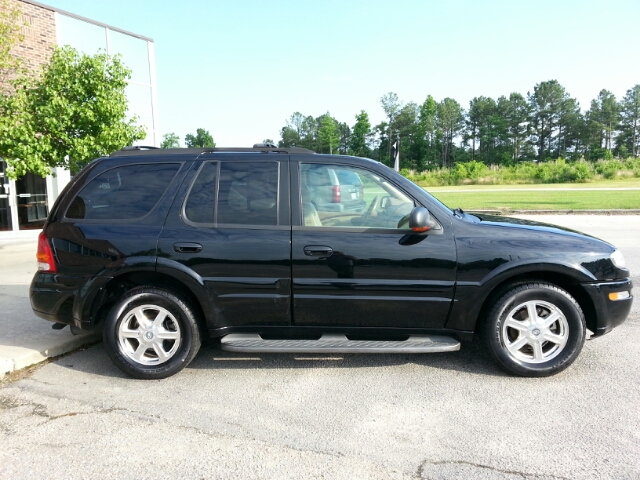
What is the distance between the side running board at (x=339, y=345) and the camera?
3656 mm

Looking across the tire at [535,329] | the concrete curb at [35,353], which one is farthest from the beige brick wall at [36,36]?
the tire at [535,329]

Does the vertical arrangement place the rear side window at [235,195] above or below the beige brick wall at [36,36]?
below

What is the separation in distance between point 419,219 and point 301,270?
971mm

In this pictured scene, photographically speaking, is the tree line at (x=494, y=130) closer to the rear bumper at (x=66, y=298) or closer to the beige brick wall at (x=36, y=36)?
the beige brick wall at (x=36, y=36)

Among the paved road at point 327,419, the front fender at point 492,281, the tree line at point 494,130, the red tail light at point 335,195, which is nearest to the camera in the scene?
the paved road at point 327,419

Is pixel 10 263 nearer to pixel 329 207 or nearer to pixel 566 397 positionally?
pixel 329 207

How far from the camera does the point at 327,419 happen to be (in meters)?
3.17

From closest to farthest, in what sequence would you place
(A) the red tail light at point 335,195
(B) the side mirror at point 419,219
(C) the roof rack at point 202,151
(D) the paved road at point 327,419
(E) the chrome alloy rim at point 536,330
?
(D) the paved road at point 327,419
(B) the side mirror at point 419,219
(E) the chrome alloy rim at point 536,330
(A) the red tail light at point 335,195
(C) the roof rack at point 202,151

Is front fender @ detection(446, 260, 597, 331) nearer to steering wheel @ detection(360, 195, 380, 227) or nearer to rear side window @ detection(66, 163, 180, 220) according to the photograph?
steering wheel @ detection(360, 195, 380, 227)

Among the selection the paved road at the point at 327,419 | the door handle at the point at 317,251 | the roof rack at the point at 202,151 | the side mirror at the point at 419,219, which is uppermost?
the roof rack at the point at 202,151

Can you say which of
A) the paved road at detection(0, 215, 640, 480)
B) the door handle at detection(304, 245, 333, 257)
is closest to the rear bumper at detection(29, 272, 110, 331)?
the paved road at detection(0, 215, 640, 480)

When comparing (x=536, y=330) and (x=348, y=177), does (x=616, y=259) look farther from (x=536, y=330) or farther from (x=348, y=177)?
(x=348, y=177)

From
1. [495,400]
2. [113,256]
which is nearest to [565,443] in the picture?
[495,400]

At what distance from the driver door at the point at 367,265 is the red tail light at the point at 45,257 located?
6.58 ft
